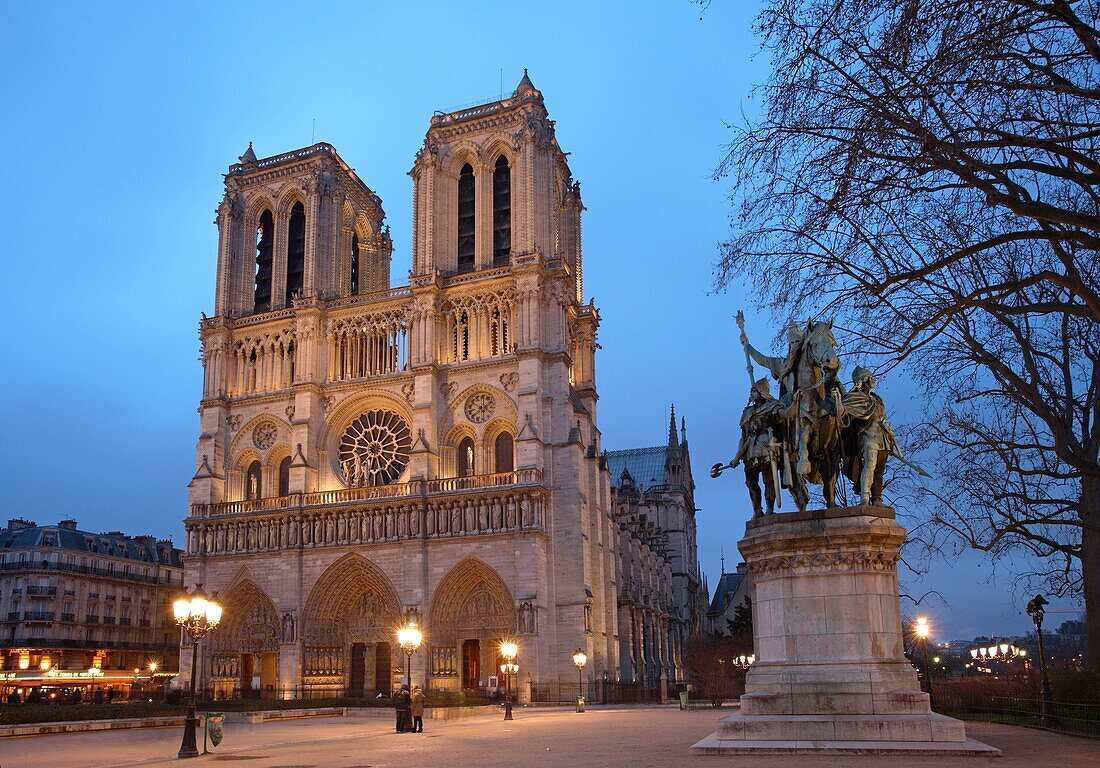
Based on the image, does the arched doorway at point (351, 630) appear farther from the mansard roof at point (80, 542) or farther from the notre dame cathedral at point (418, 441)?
the mansard roof at point (80, 542)

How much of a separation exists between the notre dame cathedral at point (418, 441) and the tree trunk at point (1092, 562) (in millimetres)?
24347

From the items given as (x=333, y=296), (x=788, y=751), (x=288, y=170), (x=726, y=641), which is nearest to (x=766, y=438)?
(x=788, y=751)

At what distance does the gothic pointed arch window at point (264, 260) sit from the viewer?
173 ft

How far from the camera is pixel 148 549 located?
66.5 meters

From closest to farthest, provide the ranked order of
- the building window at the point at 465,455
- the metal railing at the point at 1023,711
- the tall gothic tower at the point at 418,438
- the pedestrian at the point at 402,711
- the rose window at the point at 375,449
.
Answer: the metal railing at the point at 1023,711 → the pedestrian at the point at 402,711 → the tall gothic tower at the point at 418,438 → the building window at the point at 465,455 → the rose window at the point at 375,449

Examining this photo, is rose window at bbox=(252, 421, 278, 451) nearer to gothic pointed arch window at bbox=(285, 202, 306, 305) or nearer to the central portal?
gothic pointed arch window at bbox=(285, 202, 306, 305)

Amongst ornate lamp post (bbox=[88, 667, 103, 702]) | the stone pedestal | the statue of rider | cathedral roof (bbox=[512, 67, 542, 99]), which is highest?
cathedral roof (bbox=[512, 67, 542, 99])

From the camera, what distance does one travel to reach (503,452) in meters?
44.8

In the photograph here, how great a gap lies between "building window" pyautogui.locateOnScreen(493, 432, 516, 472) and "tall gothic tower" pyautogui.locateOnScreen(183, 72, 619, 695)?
0.37 feet

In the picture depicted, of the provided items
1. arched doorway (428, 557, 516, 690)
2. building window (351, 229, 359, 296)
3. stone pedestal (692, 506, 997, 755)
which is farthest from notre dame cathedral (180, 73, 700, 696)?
stone pedestal (692, 506, 997, 755)

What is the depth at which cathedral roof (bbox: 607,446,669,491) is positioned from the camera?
7829 centimetres

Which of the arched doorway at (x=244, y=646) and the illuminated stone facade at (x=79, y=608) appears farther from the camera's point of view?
the illuminated stone facade at (x=79, y=608)

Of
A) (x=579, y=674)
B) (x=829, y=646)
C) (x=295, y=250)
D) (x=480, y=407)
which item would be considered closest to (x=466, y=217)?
(x=295, y=250)

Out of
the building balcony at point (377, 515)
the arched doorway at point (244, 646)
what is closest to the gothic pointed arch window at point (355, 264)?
the building balcony at point (377, 515)
